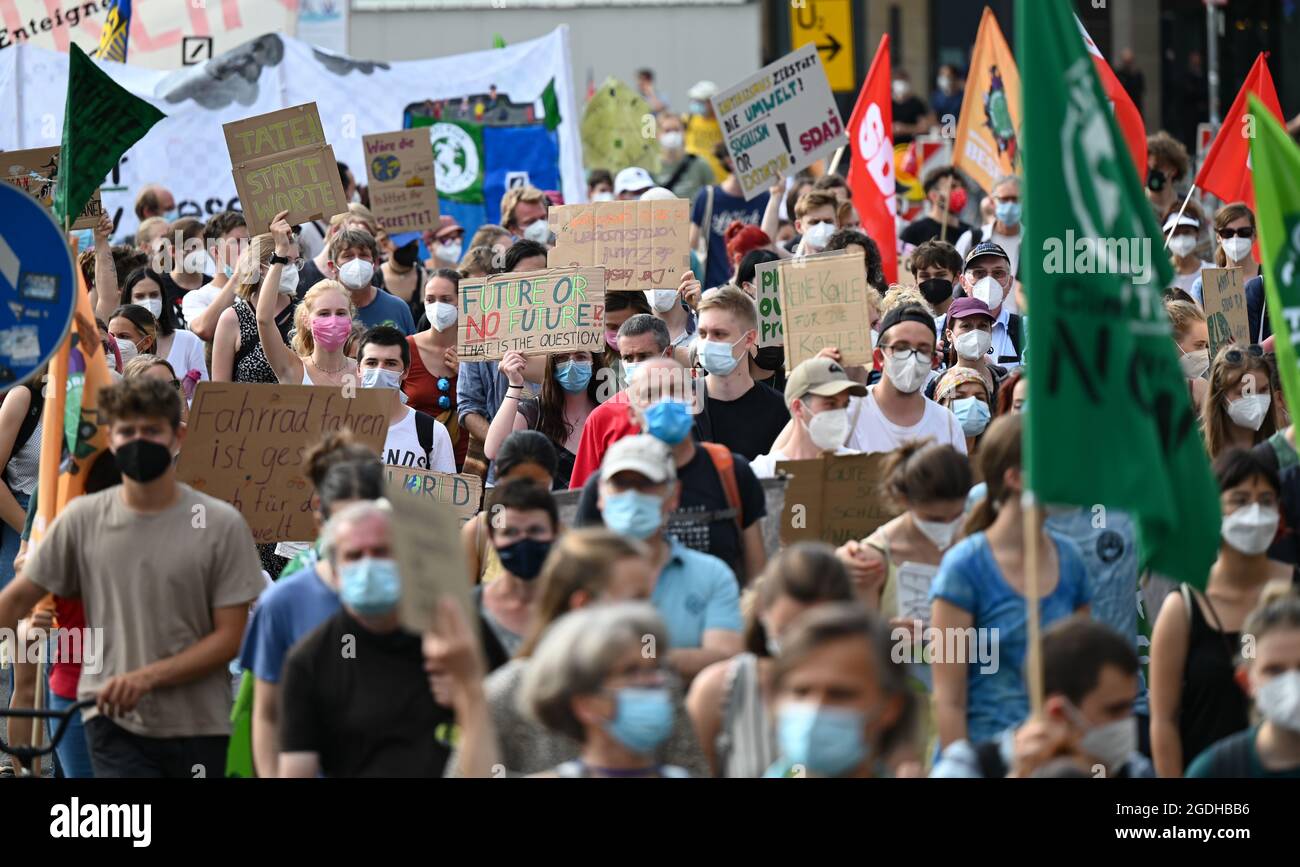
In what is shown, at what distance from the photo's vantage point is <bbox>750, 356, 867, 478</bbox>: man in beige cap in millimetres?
7129

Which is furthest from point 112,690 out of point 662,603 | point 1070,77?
point 1070,77

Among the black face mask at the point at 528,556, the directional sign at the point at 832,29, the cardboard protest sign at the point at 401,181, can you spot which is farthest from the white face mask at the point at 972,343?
the directional sign at the point at 832,29

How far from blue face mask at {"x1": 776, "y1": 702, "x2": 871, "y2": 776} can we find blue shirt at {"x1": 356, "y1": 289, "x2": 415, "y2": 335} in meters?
6.71

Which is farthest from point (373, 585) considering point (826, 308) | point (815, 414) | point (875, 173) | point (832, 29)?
point (832, 29)

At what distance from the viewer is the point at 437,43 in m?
25.6

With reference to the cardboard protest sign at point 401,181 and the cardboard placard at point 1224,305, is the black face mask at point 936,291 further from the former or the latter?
the cardboard protest sign at point 401,181

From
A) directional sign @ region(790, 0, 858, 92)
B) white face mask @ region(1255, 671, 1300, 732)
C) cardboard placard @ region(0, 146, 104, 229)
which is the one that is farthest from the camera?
directional sign @ region(790, 0, 858, 92)

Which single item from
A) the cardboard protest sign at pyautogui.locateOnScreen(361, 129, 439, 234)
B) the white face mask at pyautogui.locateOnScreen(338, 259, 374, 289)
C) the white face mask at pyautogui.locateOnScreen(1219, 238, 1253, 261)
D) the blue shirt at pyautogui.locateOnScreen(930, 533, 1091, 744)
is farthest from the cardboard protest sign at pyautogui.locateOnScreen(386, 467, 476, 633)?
the cardboard protest sign at pyautogui.locateOnScreen(361, 129, 439, 234)

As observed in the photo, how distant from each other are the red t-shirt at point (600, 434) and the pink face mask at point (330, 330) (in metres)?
1.92

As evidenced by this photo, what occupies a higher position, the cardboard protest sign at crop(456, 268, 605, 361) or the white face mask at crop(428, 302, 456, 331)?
the white face mask at crop(428, 302, 456, 331)

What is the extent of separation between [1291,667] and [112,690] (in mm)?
3027

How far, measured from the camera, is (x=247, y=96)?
16453 mm

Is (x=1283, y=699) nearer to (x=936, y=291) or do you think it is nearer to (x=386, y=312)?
(x=936, y=291)

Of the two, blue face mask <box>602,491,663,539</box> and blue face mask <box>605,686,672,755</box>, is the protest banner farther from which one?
blue face mask <box>605,686,672,755</box>
